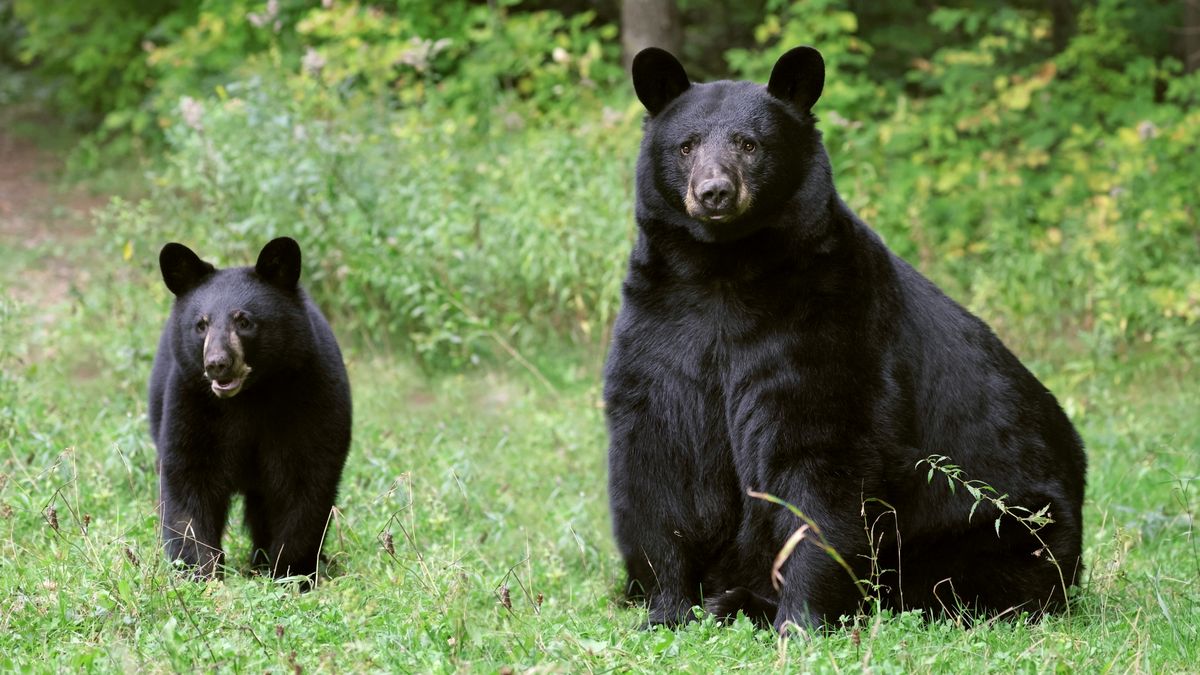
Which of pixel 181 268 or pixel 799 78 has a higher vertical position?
pixel 799 78

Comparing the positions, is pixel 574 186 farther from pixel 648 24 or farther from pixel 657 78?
pixel 657 78

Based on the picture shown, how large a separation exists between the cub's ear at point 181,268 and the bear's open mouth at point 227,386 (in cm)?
54

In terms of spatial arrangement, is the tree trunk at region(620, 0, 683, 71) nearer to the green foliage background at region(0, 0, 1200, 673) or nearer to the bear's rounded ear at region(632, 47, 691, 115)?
the green foliage background at region(0, 0, 1200, 673)

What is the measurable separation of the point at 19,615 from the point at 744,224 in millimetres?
2345

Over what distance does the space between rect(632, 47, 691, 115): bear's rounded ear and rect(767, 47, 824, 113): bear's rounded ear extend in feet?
0.95

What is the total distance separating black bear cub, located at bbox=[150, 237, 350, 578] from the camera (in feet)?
15.6

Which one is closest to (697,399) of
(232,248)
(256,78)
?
(232,248)

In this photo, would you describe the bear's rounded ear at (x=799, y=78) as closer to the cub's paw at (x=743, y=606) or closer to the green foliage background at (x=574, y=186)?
the cub's paw at (x=743, y=606)

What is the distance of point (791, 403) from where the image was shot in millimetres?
3895

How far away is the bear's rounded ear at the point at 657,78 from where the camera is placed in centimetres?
410

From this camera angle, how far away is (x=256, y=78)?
918cm

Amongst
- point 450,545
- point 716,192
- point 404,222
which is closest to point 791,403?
point 716,192

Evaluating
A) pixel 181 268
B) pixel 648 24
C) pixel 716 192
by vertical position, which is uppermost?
pixel 648 24

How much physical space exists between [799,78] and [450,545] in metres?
2.15
